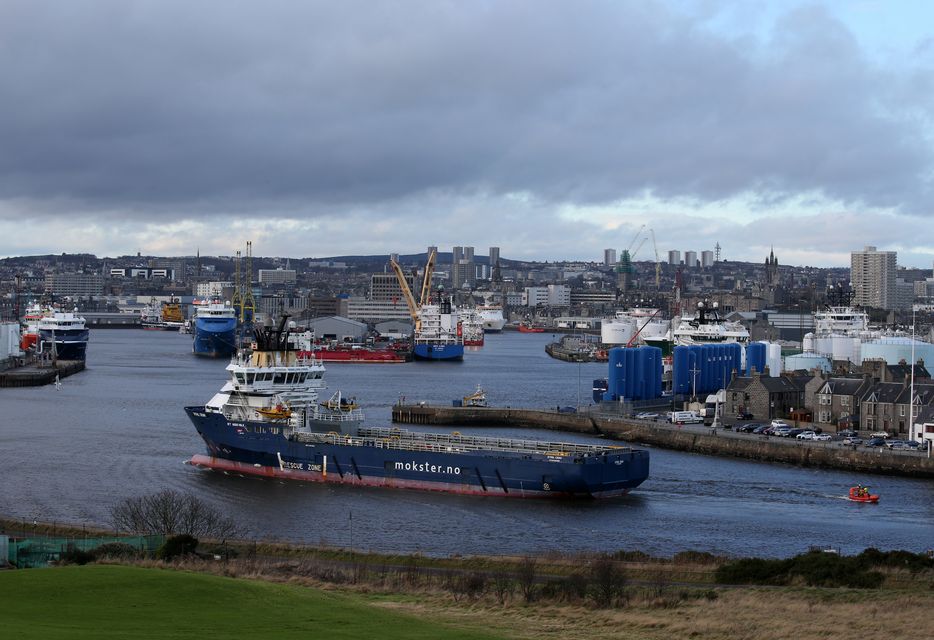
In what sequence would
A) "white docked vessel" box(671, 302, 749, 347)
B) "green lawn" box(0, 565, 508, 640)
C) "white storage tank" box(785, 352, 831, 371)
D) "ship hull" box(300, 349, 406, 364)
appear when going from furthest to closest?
"ship hull" box(300, 349, 406, 364)
"white docked vessel" box(671, 302, 749, 347)
"white storage tank" box(785, 352, 831, 371)
"green lawn" box(0, 565, 508, 640)

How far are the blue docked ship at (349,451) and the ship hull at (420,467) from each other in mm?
26

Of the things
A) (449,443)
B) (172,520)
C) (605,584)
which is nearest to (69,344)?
(449,443)

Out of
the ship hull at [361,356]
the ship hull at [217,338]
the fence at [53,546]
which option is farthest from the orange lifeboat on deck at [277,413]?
the ship hull at [217,338]

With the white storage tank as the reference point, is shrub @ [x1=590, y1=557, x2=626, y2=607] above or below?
below

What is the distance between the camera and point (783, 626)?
1786cm

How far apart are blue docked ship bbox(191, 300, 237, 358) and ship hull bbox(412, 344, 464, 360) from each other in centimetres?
1504

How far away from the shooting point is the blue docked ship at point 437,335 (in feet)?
331

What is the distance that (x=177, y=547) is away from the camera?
2217cm

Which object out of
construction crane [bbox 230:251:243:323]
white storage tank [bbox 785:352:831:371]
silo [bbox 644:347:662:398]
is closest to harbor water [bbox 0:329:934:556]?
silo [bbox 644:347:662:398]

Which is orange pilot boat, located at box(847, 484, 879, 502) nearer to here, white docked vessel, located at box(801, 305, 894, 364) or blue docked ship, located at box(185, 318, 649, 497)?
blue docked ship, located at box(185, 318, 649, 497)

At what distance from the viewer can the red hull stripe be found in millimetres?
33344

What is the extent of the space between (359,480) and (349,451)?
2.80 ft

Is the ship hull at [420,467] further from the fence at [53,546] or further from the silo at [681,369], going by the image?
the silo at [681,369]

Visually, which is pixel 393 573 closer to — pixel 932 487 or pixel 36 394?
pixel 932 487
